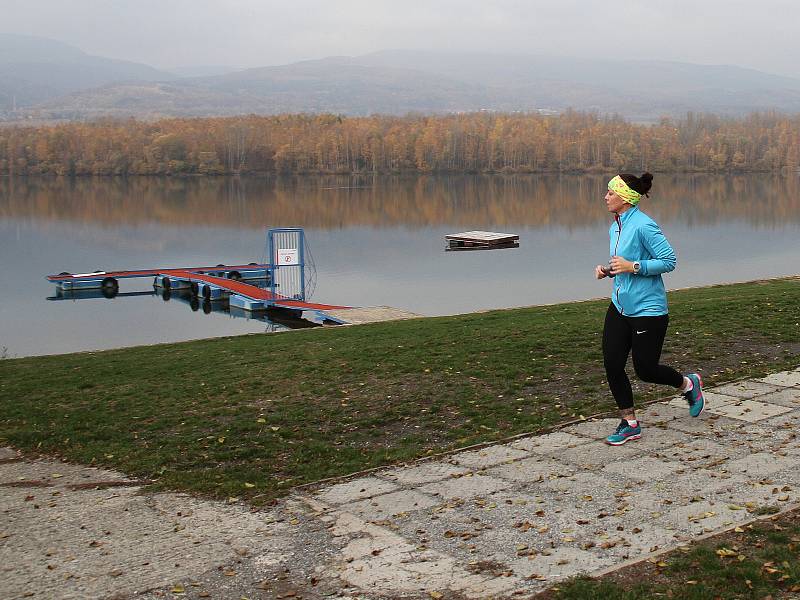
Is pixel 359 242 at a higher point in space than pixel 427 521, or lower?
lower

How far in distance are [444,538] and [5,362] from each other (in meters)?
13.0

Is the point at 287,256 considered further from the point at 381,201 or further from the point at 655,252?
the point at 381,201

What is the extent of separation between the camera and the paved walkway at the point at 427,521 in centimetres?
582

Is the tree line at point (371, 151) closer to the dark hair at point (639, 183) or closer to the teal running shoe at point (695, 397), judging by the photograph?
the teal running shoe at point (695, 397)

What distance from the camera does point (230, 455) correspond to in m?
8.52

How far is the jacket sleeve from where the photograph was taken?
769 centimetres

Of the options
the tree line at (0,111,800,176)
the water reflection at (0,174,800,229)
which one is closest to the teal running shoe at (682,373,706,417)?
the water reflection at (0,174,800,229)

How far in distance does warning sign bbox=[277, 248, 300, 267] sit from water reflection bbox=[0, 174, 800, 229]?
30.9m

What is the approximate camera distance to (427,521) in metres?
6.62

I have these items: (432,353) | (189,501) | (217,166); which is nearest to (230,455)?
(189,501)

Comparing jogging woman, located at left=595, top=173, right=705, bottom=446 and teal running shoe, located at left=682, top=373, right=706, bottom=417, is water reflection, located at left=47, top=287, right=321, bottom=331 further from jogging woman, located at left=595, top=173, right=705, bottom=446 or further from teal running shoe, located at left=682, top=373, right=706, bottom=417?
jogging woman, located at left=595, top=173, right=705, bottom=446

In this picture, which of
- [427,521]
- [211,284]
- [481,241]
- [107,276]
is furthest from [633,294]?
[481,241]

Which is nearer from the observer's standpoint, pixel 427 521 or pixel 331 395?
pixel 427 521

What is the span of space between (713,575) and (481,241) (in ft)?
168
